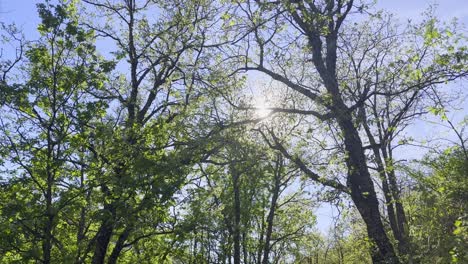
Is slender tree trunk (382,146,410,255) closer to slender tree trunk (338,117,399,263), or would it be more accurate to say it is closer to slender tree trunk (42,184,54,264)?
slender tree trunk (338,117,399,263)

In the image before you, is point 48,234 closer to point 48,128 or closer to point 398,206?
point 48,128

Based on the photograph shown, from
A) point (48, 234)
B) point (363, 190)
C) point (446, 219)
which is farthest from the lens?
point (363, 190)

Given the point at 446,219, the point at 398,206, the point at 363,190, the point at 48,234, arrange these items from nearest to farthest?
the point at 48,234 < the point at 446,219 < the point at 363,190 < the point at 398,206

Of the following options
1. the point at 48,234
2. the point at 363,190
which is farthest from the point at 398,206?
the point at 48,234

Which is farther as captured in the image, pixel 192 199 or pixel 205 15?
pixel 205 15

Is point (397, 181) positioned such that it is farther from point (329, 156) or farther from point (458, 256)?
point (458, 256)

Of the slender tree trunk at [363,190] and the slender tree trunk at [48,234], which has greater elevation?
the slender tree trunk at [363,190]

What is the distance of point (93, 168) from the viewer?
1147 cm

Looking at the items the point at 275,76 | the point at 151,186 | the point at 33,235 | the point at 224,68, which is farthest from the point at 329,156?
the point at 33,235

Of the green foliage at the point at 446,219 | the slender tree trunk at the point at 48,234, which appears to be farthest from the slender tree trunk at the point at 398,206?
the slender tree trunk at the point at 48,234

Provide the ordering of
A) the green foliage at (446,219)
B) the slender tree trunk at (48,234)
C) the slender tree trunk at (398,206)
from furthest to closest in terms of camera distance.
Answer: the slender tree trunk at (398,206)
the slender tree trunk at (48,234)
the green foliage at (446,219)

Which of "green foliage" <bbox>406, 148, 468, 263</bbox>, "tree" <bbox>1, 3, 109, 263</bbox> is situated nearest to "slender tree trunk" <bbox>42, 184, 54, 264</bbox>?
"tree" <bbox>1, 3, 109, 263</bbox>

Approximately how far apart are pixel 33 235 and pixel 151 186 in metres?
2.77

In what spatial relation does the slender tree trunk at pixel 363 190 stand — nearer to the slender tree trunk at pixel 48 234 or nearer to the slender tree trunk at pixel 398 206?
the slender tree trunk at pixel 398 206
